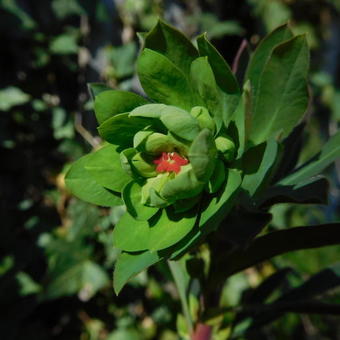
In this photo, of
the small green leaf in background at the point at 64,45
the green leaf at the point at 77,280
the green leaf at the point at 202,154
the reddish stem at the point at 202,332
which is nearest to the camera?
the green leaf at the point at 202,154

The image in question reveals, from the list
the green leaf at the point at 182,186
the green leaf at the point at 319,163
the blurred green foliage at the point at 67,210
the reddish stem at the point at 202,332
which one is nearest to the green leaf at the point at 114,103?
the green leaf at the point at 182,186

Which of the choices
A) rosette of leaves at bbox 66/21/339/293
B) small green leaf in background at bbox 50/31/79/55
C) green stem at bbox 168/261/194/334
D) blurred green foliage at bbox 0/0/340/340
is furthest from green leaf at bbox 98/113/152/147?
small green leaf in background at bbox 50/31/79/55

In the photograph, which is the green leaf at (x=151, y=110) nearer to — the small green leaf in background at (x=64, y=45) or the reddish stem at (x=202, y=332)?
the reddish stem at (x=202, y=332)

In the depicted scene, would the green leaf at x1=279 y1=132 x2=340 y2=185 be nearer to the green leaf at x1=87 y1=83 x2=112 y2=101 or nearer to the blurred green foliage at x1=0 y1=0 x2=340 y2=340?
the green leaf at x1=87 y1=83 x2=112 y2=101

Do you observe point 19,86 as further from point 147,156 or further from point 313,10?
point 313,10

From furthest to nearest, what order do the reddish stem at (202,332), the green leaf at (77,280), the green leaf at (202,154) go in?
the green leaf at (77,280), the reddish stem at (202,332), the green leaf at (202,154)

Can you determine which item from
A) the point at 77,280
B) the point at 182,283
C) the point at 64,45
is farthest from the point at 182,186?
the point at 64,45

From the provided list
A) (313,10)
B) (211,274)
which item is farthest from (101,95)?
(313,10)
